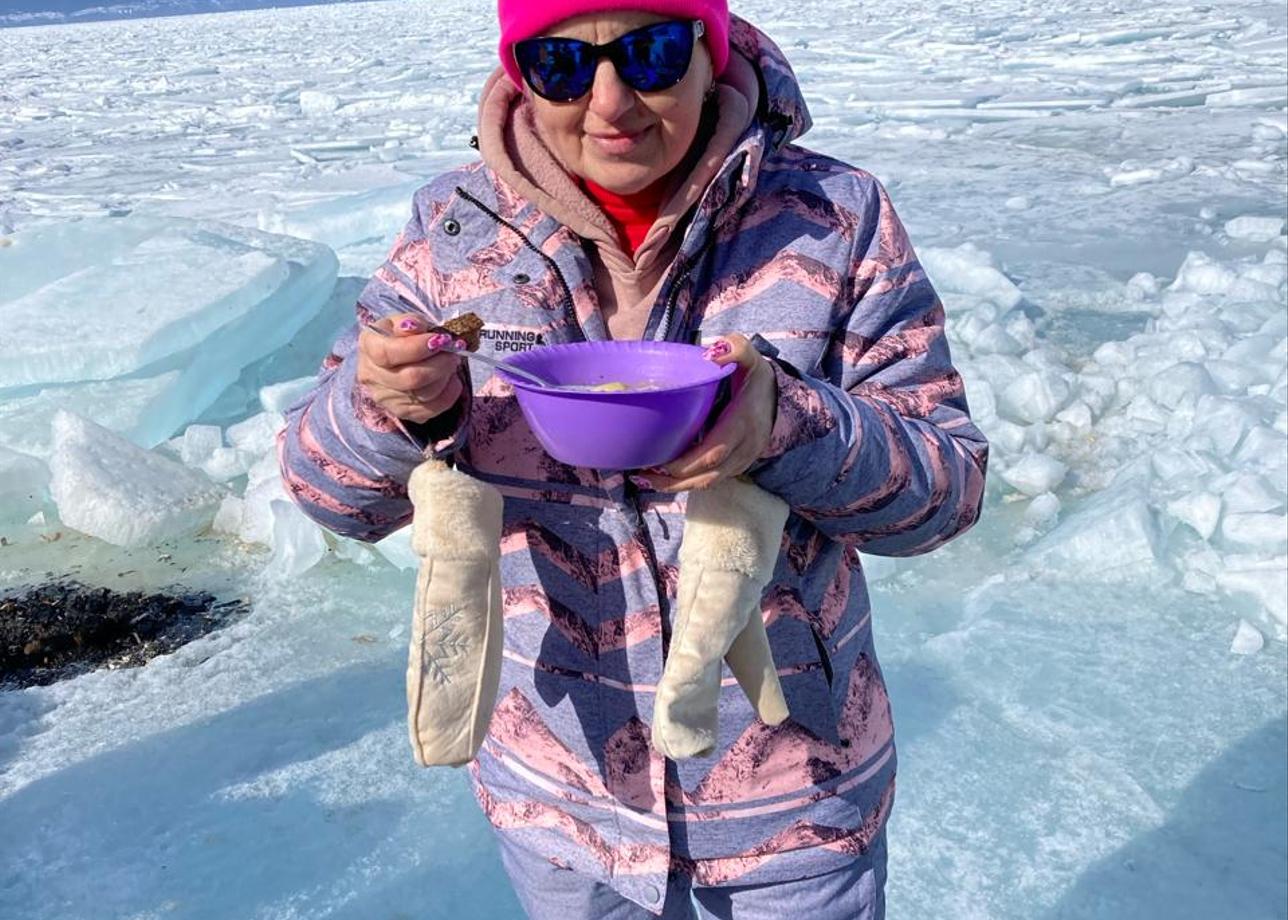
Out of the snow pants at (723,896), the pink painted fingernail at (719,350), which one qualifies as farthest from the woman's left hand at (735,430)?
the snow pants at (723,896)

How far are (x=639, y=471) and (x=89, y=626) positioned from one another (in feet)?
8.84

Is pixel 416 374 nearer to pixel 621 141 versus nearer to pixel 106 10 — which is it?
pixel 621 141

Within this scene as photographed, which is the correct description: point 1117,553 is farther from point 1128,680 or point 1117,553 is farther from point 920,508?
point 920,508

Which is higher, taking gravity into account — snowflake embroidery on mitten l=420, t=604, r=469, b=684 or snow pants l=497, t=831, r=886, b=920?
snowflake embroidery on mitten l=420, t=604, r=469, b=684

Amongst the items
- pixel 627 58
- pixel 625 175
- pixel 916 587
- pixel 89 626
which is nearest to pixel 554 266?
pixel 625 175

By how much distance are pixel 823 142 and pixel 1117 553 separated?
7362mm

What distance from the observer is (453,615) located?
1274 millimetres

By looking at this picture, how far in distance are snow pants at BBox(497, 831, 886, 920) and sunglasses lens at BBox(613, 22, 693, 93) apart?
945 millimetres

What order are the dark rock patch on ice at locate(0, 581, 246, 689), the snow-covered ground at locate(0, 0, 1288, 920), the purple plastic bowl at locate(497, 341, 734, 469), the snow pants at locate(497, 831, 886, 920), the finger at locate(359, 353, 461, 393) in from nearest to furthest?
the purple plastic bowl at locate(497, 341, 734, 469) < the finger at locate(359, 353, 461, 393) < the snow pants at locate(497, 831, 886, 920) < the snow-covered ground at locate(0, 0, 1288, 920) < the dark rock patch on ice at locate(0, 581, 246, 689)

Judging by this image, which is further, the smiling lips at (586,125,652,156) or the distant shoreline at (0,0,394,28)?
the distant shoreline at (0,0,394,28)

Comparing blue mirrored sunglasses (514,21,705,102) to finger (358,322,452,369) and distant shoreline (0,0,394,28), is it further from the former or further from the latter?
distant shoreline (0,0,394,28)

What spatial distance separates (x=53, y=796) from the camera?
8.61 feet

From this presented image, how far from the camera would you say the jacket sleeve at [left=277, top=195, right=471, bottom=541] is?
1221 mm

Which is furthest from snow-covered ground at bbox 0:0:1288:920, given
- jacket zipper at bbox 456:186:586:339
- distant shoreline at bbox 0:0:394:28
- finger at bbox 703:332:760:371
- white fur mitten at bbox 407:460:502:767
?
distant shoreline at bbox 0:0:394:28
